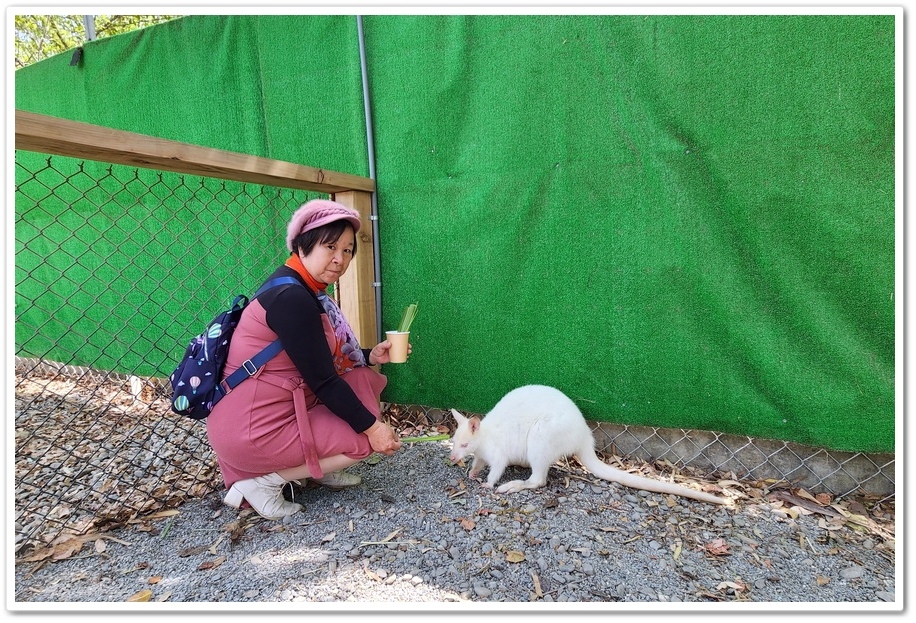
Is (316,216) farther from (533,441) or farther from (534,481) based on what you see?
(534,481)

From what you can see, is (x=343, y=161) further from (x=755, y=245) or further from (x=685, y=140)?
(x=755, y=245)

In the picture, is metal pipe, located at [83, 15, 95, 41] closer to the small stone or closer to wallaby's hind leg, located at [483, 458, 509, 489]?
wallaby's hind leg, located at [483, 458, 509, 489]

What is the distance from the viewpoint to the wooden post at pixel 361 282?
3.23 meters

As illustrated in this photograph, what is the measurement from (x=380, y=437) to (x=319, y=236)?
93 centimetres

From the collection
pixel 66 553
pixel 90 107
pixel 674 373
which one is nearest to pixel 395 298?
pixel 674 373

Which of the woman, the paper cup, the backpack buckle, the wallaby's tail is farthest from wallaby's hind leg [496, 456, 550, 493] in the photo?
the backpack buckle

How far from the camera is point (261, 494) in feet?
7.63

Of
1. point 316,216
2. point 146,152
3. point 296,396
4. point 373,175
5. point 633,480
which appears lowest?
point 633,480

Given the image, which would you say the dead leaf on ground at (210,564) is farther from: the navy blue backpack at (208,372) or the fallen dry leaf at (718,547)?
the fallen dry leaf at (718,547)

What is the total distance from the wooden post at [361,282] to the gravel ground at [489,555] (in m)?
1.04

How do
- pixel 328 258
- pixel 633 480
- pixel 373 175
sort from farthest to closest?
1. pixel 373 175
2. pixel 633 480
3. pixel 328 258

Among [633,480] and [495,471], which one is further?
[495,471]

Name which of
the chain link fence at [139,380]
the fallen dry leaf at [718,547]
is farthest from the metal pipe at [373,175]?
the fallen dry leaf at [718,547]

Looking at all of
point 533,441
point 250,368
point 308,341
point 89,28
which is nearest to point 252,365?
point 250,368
